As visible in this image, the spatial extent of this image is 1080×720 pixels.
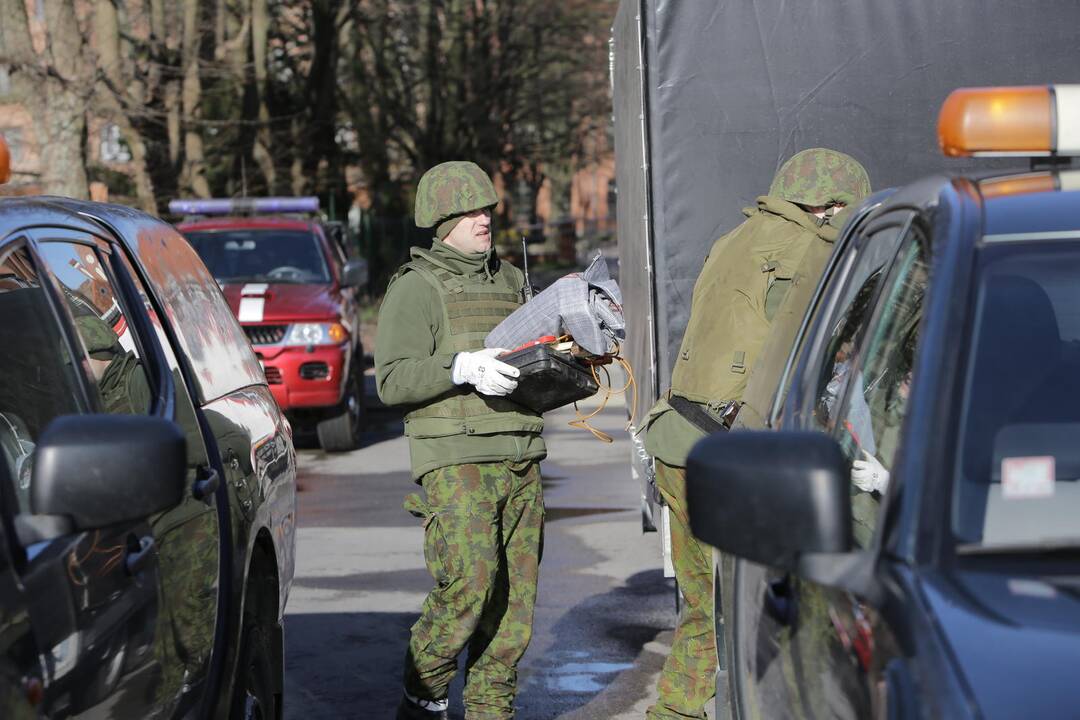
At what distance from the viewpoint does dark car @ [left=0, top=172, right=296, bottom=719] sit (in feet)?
8.67

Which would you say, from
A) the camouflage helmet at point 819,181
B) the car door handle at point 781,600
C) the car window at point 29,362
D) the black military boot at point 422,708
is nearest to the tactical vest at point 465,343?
the black military boot at point 422,708

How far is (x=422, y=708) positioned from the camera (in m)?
5.34

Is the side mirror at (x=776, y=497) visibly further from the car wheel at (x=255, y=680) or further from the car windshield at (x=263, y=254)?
the car windshield at (x=263, y=254)

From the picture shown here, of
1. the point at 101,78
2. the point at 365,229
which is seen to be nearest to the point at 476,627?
the point at 101,78

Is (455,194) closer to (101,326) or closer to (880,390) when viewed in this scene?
(101,326)

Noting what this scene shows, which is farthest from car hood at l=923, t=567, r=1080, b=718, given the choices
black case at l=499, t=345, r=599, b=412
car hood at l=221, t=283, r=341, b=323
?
car hood at l=221, t=283, r=341, b=323

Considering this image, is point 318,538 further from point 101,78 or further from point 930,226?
point 101,78

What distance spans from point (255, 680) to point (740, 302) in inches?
68.7

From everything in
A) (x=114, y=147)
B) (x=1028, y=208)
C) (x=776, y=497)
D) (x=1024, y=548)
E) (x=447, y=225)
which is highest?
(x=1028, y=208)

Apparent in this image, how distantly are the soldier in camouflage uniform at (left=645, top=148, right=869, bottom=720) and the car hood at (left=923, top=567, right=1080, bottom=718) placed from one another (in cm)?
254

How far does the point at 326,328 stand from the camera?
13.3 meters

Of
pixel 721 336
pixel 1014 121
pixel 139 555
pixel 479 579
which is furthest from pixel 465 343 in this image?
pixel 1014 121

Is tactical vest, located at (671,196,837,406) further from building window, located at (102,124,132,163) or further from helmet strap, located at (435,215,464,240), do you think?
building window, located at (102,124,132,163)

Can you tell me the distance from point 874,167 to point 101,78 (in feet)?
43.4
